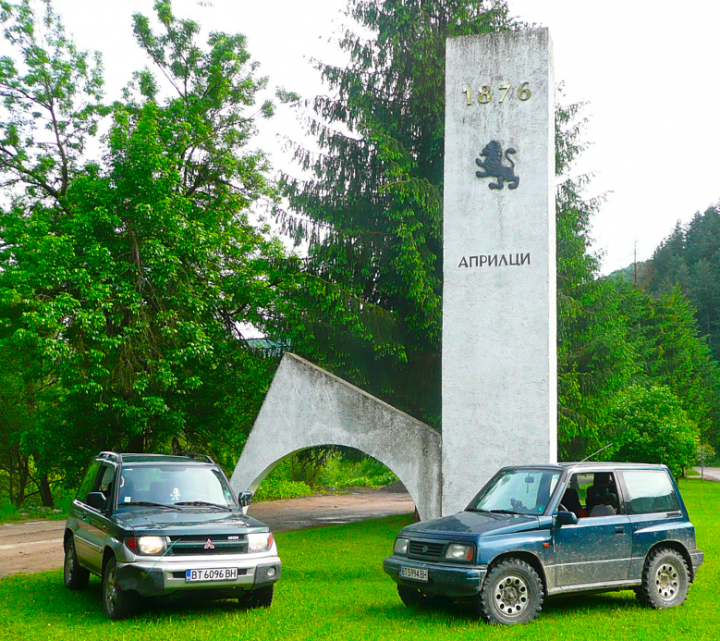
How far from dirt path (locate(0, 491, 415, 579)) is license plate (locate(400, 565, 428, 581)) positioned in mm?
7397

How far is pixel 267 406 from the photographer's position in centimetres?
1562

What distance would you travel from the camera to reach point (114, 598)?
333 inches

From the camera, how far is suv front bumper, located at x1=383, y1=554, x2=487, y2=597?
796cm

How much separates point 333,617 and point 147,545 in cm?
226

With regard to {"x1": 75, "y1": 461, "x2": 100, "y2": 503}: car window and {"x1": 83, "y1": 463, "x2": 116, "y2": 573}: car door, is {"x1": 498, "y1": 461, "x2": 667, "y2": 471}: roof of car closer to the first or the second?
{"x1": 83, "y1": 463, "x2": 116, "y2": 573}: car door

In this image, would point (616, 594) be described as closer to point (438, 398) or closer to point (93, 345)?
point (438, 398)

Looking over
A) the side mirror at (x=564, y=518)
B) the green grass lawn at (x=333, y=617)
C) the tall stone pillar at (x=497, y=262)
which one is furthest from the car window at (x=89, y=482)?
the tall stone pillar at (x=497, y=262)

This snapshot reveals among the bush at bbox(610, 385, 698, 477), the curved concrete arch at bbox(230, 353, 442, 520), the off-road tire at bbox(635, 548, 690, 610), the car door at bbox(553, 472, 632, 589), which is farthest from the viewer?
the bush at bbox(610, 385, 698, 477)

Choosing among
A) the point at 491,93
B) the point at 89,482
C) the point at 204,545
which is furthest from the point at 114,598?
the point at 491,93

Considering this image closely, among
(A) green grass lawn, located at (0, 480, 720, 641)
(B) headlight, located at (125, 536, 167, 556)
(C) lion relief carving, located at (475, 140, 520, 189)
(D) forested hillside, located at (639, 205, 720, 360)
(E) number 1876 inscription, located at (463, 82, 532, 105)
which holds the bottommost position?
(A) green grass lawn, located at (0, 480, 720, 641)

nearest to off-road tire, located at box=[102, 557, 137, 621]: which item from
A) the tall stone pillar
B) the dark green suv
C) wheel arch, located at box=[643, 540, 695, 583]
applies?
the dark green suv

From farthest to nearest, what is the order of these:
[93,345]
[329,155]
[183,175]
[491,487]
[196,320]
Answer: [183,175] < [329,155] < [196,320] < [93,345] < [491,487]

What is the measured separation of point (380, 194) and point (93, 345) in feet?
28.7

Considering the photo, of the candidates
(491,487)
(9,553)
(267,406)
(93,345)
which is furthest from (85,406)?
(491,487)
